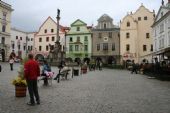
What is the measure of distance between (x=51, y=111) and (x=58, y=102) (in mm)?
2032

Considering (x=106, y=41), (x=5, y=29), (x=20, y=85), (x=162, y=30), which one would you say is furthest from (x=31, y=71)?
(x=5, y=29)

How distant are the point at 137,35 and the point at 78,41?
16.2m

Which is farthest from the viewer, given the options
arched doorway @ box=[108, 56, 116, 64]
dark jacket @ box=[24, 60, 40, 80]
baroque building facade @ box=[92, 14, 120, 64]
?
arched doorway @ box=[108, 56, 116, 64]

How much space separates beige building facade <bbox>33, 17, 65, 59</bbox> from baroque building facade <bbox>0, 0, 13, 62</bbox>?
10932 mm

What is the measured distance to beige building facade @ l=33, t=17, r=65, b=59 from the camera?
81.2m

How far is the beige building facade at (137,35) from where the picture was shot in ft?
230

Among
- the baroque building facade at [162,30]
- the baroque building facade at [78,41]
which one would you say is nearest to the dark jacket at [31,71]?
the baroque building facade at [162,30]

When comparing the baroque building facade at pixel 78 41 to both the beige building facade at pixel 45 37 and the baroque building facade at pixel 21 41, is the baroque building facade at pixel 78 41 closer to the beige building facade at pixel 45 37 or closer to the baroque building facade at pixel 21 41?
the beige building facade at pixel 45 37

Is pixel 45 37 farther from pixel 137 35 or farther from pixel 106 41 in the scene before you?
pixel 137 35

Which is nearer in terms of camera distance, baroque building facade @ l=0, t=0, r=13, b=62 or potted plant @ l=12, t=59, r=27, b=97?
potted plant @ l=12, t=59, r=27, b=97

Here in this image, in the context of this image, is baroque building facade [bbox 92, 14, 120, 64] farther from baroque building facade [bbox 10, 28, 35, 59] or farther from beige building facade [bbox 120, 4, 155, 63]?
baroque building facade [bbox 10, 28, 35, 59]

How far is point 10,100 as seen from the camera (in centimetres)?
1200

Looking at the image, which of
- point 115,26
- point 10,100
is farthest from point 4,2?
point 10,100

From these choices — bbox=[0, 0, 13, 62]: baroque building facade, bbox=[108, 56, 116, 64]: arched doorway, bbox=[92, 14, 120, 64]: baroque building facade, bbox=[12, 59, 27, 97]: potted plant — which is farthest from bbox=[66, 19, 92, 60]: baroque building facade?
bbox=[12, 59, 27, 97]: potted plant
